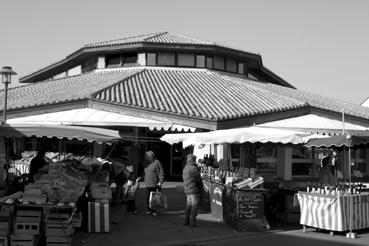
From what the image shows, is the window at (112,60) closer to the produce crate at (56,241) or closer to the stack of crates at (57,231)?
the stack of crates at (57,231)

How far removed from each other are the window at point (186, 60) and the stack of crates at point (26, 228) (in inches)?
720

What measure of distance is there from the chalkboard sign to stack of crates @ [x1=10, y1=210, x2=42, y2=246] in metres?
4.70

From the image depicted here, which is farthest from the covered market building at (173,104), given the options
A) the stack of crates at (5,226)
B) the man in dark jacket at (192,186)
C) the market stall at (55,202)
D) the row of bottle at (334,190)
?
the stack of crates at (5,226)

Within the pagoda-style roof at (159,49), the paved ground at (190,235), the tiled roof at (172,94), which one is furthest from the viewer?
the pagoda-style roof at (159,49)

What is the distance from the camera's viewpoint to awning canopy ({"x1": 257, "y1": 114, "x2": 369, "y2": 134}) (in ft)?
68.2

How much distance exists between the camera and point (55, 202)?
9102mm

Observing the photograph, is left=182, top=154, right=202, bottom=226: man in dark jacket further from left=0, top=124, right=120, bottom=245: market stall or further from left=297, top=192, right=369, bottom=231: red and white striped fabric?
left=297, top=192, right=369, bottom=231: red and white striped fabric

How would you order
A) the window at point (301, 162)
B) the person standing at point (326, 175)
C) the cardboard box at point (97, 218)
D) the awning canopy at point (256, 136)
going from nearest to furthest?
the cardboard box at point (97, 218) → the awning canopy at point (256, 136) → the person standing at point (326, 175) → the window at point (301, 162)

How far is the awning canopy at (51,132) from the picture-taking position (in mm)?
9812

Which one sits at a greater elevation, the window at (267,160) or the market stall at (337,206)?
the window at (267,160)

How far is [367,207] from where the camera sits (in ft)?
36.8

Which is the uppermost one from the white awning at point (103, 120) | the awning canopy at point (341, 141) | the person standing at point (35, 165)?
the white awning at point (103, 120)

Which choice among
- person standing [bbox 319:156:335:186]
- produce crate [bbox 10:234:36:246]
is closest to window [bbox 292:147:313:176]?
person standing [bbox 319:156:335:186]

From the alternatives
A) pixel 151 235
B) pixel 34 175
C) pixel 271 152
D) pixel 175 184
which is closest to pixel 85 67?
pixel 175 184
